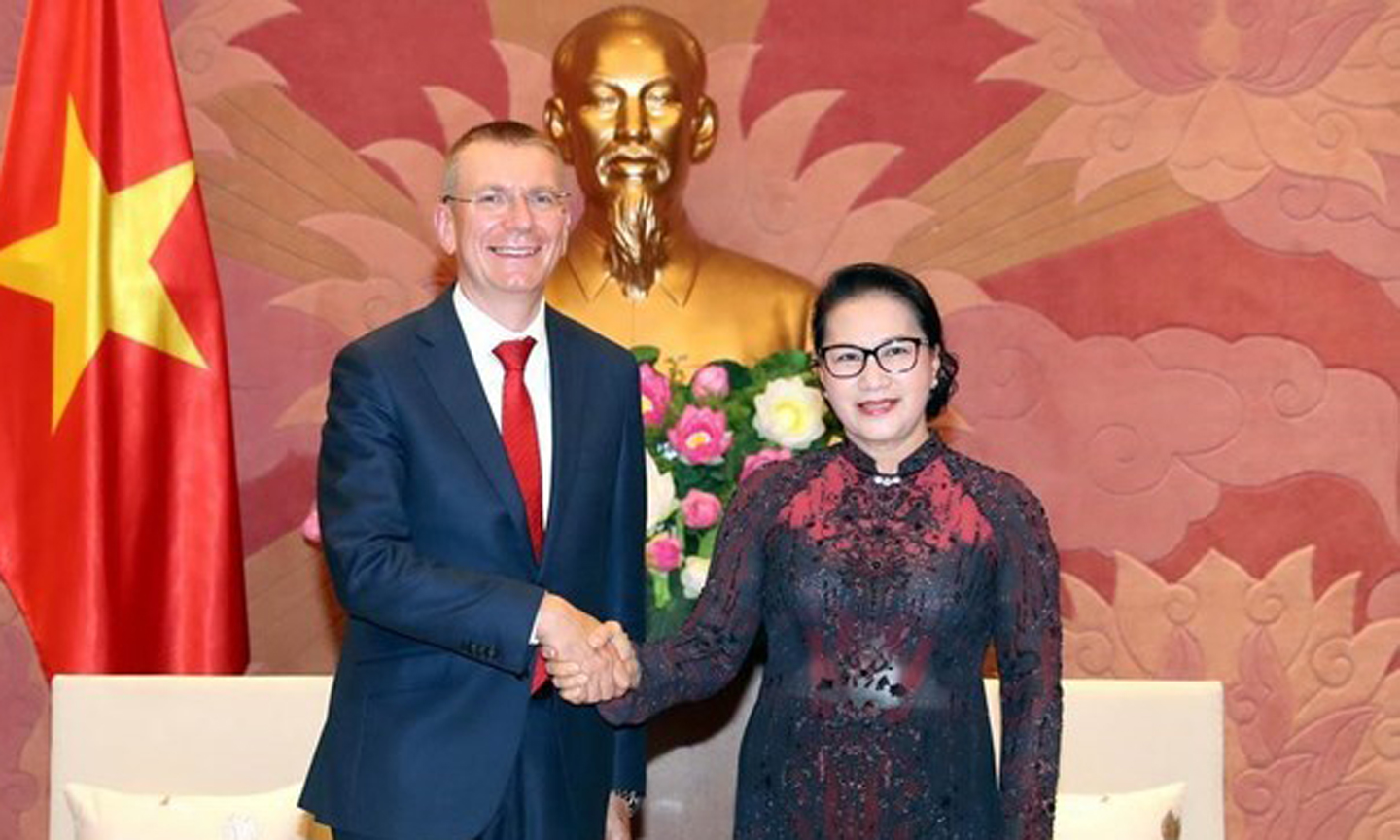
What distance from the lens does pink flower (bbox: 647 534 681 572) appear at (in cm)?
363

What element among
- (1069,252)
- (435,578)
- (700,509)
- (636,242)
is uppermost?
(1069,252)

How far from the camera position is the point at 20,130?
14.8ft

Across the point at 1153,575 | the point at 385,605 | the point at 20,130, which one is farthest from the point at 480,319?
the point at 1153,575

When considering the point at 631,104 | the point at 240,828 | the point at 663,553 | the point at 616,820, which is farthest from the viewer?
the point at 631,104

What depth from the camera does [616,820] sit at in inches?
118

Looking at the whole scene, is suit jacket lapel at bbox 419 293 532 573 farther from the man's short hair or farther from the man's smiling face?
the man's short hair

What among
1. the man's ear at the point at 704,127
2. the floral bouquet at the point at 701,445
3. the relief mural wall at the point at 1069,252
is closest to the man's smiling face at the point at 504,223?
the floral bouquet at the point at 701,445

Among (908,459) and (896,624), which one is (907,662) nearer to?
(896,624)

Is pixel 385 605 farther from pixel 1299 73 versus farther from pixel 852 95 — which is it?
pixel 1299 73

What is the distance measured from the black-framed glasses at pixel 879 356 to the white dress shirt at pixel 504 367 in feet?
1.39

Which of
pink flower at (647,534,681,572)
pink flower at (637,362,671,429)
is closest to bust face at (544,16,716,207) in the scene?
pink flower at (637,362,671,429)

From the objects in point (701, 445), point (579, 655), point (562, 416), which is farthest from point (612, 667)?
point (701, 445)

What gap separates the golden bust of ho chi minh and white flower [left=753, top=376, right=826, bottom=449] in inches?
27.1

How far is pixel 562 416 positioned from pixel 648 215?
1.66 metres
